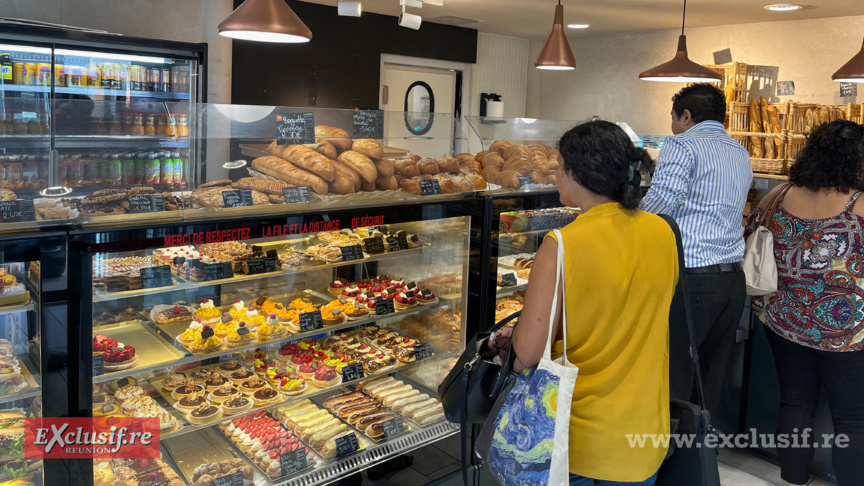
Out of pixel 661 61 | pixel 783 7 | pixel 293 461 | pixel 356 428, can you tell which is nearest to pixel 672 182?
pixel 356 428

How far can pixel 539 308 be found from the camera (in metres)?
1.57

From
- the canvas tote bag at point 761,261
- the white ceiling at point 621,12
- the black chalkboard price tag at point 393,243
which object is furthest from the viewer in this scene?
the white ceiling at point 621,12

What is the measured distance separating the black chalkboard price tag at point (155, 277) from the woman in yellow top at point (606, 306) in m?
1.21

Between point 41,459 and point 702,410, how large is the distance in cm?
188

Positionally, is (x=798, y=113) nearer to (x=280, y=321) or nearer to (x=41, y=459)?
(x=280, y=321)

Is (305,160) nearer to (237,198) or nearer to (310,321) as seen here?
(237,198)

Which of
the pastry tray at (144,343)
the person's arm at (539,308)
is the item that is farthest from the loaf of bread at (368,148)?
the person's arm at (539,308)

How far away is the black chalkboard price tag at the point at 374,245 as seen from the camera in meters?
2.87

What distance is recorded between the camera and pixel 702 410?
1895mm

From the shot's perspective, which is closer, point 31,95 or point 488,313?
point 488,313

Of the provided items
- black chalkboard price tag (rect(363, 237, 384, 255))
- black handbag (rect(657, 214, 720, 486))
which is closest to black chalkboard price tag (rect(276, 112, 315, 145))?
black chalkboard price tag (rect(363, 237, 384, 255))

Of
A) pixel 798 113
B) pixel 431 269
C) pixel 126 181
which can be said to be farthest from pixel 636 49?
pixel 126 181

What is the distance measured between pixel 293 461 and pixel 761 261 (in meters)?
2.07

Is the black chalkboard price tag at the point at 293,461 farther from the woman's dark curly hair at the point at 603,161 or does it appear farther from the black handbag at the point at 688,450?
the woman's dark curly hair at the point at 603,161
